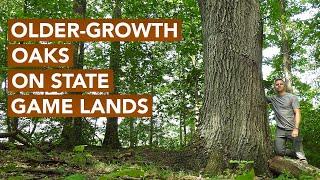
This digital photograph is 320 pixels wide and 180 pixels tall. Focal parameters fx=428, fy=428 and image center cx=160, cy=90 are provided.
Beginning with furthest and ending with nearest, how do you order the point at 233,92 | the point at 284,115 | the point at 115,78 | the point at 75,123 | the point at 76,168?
the point at 115,78 → the point at 75,123 → the point at 284,115 → the point at 233,92 → the point at 76,168

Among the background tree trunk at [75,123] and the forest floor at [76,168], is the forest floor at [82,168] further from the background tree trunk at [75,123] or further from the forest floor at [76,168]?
the background tree trunk at [75,123]

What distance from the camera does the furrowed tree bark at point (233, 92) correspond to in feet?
22.6

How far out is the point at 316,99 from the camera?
1072 inches

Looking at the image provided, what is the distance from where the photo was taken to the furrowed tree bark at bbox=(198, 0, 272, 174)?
272 inches

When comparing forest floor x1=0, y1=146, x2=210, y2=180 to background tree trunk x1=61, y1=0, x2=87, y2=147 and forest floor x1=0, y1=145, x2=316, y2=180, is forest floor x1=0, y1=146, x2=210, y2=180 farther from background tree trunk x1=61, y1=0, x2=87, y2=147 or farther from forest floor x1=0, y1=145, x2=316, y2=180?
background tree trunk x1=61, y1=0, x2=87, y2=147

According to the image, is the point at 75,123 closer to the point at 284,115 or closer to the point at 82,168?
the point at 82,168

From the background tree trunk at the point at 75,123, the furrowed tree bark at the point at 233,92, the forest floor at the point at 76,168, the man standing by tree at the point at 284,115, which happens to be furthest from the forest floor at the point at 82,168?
the background tree trunk at the point at 75,123

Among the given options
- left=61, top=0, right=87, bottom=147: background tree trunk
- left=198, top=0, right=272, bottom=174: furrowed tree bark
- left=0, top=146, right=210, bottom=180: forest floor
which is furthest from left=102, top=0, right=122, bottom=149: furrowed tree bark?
left=198, top=0, right=272, bottom=174: furrowed tree bark

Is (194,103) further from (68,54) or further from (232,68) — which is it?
(232,68)

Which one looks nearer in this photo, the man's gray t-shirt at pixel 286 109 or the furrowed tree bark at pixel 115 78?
the man's gray t-shirt at pixel 286 109

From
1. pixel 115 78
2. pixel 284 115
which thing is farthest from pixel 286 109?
pixel 115 78

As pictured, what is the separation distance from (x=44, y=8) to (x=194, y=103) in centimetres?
669

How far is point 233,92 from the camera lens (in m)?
7.01

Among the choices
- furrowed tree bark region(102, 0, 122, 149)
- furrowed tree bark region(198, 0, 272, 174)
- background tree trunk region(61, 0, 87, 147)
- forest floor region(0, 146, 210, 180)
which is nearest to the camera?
forest floor region(0, 146, 210, 180)
